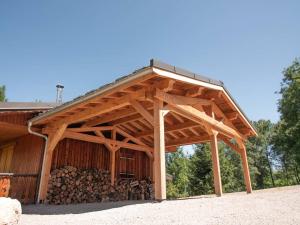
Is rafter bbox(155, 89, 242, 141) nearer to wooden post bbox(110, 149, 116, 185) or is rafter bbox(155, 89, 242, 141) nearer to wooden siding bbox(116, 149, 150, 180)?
wooden post bbox(110, 149, 116, 185)

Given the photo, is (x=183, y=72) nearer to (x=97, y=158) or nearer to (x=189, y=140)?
(x=189, y=140)

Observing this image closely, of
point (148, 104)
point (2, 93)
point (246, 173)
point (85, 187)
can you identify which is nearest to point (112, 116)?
point (148, 104)

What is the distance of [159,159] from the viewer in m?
4.80

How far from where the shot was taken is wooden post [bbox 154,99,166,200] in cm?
Result: 463

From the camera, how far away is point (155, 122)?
206 inches

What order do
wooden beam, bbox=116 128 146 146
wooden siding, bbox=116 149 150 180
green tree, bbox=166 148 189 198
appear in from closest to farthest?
wooden beam, bbox=116 128 146 146
wooden siding, bbox=116 149 150 180
green tree, bbox=166 148 189 198

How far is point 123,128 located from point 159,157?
19.5ft

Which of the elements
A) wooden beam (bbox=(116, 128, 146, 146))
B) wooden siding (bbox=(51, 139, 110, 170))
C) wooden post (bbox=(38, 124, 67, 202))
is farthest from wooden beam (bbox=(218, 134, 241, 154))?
wooden post (bbox=(38, 124, 67, 202))

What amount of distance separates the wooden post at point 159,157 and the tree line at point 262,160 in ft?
53.9

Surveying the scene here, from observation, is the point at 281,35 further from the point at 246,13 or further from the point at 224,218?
the point at 224,218

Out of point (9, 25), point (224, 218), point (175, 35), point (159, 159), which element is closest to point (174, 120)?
point (175, 35)

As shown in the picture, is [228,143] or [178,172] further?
[178,172]

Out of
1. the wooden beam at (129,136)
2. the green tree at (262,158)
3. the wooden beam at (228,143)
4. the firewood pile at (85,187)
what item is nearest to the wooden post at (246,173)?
the wooden beam at (228,143)

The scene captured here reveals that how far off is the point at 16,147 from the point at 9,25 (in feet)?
15.6
